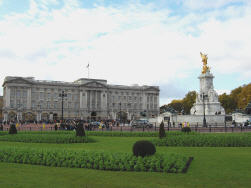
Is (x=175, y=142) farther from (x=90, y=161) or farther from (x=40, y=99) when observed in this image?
(x=40, y=99)

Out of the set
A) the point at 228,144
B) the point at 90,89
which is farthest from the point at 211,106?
the point at 90,89

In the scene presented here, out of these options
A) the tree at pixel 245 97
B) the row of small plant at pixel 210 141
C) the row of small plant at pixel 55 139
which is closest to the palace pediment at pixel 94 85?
the tree at pixel 245 97

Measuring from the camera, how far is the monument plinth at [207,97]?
54000 millimetres

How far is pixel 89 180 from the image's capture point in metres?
9.80

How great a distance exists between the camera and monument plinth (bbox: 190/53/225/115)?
54.0 metres

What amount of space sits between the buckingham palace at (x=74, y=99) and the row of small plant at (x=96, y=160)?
8759 cm

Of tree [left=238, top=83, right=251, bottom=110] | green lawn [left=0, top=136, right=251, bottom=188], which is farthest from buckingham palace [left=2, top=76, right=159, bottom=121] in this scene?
green lawn [left=0, top=136, right=251, bottom=188]

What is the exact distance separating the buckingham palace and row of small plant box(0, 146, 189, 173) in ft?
287

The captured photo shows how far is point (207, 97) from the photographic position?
179 feet

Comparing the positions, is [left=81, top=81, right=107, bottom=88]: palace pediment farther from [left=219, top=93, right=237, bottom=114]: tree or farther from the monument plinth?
the monument plinth

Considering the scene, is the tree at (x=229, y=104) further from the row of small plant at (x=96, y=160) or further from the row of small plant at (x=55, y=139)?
the row of small plant at (x=96, y=160)

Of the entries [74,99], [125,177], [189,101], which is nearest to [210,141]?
[125,177]

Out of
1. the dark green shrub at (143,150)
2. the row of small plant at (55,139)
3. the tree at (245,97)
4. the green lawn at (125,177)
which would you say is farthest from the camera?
the tree at (245,97)

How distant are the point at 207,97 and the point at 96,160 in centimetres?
4574
